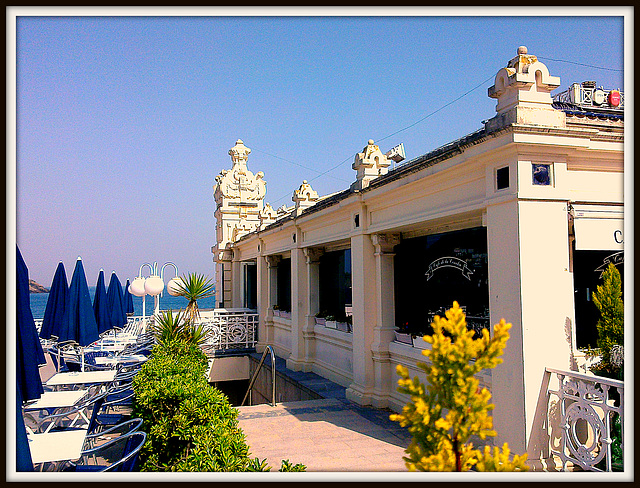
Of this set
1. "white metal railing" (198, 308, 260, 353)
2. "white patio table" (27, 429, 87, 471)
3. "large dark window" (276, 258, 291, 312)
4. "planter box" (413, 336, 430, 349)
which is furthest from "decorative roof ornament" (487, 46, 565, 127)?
"white metal railing" (198, 308, 260, 353)

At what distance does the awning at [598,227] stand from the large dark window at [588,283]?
40 cm

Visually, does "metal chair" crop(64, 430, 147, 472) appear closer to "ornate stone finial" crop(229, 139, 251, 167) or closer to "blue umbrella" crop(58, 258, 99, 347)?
"blue umbrella" crop(58, 258, 99, 347)

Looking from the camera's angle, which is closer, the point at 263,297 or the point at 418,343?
the point at 418,343

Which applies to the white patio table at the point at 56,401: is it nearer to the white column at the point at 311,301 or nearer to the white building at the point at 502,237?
the white building at the point at 502,237

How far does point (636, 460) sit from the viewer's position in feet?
12.8

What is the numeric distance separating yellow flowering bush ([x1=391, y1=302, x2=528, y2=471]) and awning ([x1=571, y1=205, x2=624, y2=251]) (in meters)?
3.66

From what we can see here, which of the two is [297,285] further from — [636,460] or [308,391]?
[636,460]

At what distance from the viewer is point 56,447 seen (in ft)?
16.5

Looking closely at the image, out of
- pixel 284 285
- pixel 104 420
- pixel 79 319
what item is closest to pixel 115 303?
pixel 284 285

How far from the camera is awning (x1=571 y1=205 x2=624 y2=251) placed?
18.4ft

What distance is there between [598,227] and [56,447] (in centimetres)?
627

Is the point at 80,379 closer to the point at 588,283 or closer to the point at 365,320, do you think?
the point at 365,320
